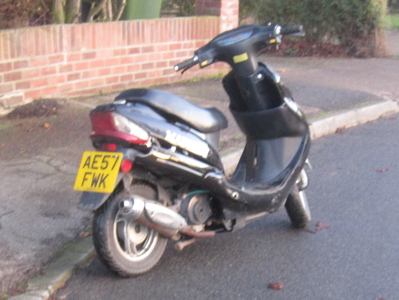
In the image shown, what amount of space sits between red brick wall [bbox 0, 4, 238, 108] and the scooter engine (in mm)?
3735

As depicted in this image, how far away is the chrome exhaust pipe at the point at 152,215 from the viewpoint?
12.4 feet

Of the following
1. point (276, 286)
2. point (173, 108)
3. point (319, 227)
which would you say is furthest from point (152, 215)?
point (319, 227)

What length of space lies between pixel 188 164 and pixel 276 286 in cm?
88

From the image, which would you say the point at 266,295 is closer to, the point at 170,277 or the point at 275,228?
the point at 170,277

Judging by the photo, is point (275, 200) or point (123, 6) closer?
point (275, 200)

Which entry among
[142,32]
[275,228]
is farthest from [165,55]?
[275,228]

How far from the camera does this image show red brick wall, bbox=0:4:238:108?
736cm

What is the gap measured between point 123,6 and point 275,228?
603 cm

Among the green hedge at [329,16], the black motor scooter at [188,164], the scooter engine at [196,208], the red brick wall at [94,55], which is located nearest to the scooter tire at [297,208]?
the black motor scooter at [188,164]

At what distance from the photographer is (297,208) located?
15.6 feet

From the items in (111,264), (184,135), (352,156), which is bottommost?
(352,156)

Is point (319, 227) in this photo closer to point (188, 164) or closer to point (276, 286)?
point (276, 286)

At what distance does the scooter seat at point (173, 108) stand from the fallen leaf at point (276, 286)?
1.00m

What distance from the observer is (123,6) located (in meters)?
10.1
